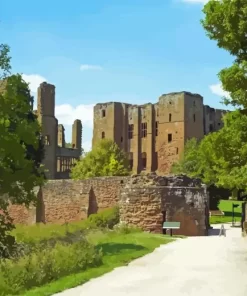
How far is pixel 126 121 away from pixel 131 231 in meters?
72.0

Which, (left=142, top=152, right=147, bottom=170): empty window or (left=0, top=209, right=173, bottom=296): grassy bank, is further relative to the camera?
(left=142, top=152, right=147, bottom=170): empty window

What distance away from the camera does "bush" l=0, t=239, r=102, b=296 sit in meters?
11.9

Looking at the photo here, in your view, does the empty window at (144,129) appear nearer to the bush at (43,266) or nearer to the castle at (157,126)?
the castle at (157,126)

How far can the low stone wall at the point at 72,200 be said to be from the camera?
107 feet

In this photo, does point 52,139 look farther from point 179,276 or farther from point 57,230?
point 179,276

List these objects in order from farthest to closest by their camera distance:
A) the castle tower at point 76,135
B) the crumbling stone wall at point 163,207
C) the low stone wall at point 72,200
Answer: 1. the castle tower at point 76,135
2. the low stone wall at point 72,200
3. the crumbling stone wall at point 163,207

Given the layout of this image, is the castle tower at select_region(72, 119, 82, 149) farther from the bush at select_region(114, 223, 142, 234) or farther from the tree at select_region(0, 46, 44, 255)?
the tree at select_region(0, 46, 44, 255)

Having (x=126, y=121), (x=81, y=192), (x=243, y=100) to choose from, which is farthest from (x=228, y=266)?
(x=126, y=121)

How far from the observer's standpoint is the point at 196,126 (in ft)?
289

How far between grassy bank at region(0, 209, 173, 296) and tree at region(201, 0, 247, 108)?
5891 millimetres

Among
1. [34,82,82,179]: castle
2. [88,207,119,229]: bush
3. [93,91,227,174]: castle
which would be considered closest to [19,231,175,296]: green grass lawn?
[88,207,119,229]: bush

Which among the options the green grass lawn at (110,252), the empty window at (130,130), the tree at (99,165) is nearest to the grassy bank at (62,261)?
the green grass lawn at (110,252)

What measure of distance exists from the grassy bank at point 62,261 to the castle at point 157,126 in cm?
6621

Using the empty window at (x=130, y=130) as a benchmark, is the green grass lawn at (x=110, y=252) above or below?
below
